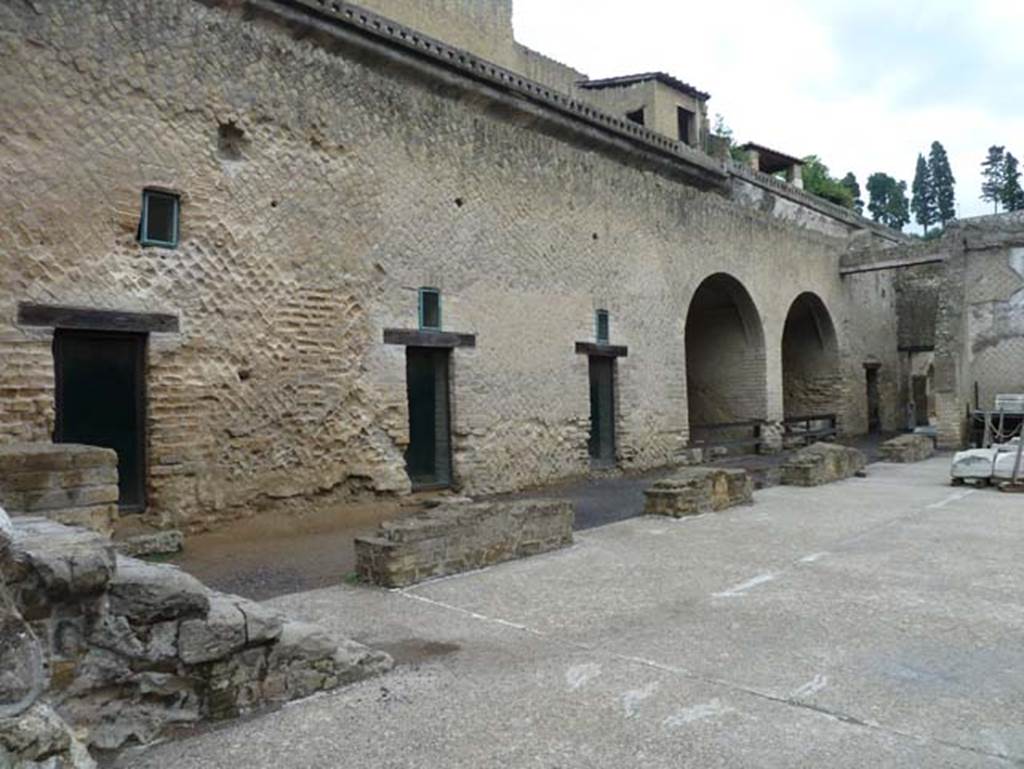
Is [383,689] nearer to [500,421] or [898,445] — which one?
[500,421]

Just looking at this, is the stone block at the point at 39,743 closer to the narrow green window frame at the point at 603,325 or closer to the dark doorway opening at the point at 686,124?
the narrow green window frame at the point at 603,325

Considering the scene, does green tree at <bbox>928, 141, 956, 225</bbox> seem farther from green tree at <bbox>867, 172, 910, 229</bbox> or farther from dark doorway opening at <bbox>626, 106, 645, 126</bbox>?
dark doorway opening at <bbox>626, 106, 645, 126</bbox>

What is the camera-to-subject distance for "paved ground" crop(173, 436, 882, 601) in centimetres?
611

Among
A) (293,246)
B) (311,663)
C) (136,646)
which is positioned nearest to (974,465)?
(293,246)

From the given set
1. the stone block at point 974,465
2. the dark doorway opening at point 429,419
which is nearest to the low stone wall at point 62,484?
the dark doorway opening at point 429,419

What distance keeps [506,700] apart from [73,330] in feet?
19.0

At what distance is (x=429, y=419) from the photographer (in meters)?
10.6

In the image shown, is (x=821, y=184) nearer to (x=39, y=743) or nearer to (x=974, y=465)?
(x=974, y=465)

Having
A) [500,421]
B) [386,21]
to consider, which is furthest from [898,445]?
[386,21]

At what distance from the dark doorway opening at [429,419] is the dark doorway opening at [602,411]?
3576 millimetres

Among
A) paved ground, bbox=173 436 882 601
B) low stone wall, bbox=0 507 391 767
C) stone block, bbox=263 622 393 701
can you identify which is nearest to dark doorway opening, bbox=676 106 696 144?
paved ground, bbox=173 436 882 601

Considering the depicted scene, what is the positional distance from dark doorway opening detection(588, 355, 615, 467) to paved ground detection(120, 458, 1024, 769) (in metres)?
6.43

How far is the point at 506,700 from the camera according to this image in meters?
3.50

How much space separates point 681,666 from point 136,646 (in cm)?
258
